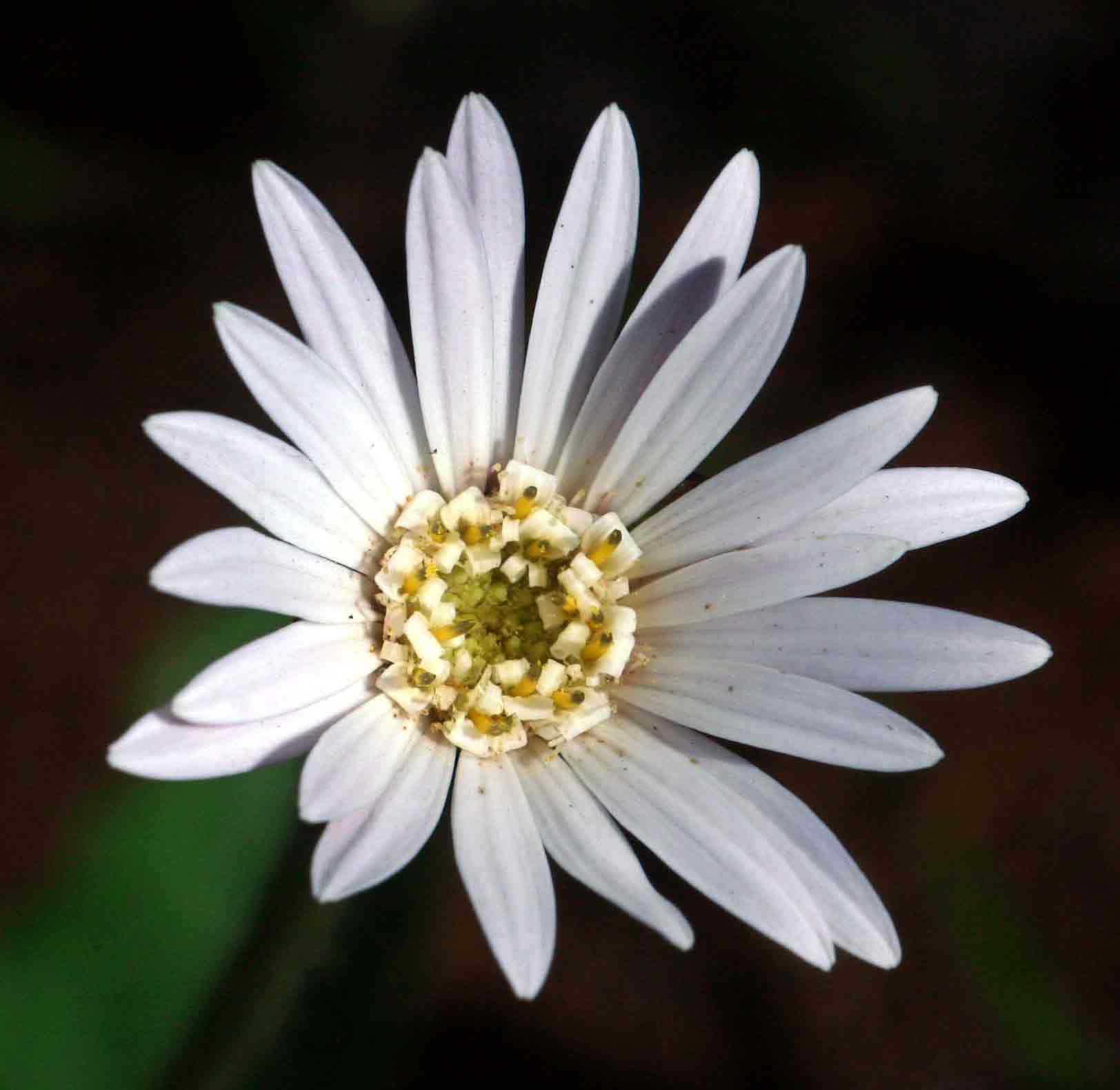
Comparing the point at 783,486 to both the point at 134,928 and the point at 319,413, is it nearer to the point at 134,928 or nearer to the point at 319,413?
the point at 319,413

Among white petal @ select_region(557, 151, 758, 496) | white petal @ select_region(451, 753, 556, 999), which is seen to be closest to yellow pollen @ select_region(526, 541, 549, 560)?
white petal @ select_region(557, 151, 758, 496)

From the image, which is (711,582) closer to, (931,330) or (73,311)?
(931,330)

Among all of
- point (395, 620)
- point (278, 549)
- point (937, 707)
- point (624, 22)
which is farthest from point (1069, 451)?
point (278, 549)

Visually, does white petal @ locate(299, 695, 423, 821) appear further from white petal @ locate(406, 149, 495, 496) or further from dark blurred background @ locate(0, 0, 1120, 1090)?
dark blurred background @ locate(0, 0, 1120, 1090)

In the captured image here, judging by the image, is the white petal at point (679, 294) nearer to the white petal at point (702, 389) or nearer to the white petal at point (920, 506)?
the white petal at point (702, 389)

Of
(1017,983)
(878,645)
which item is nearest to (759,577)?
(878,645)
